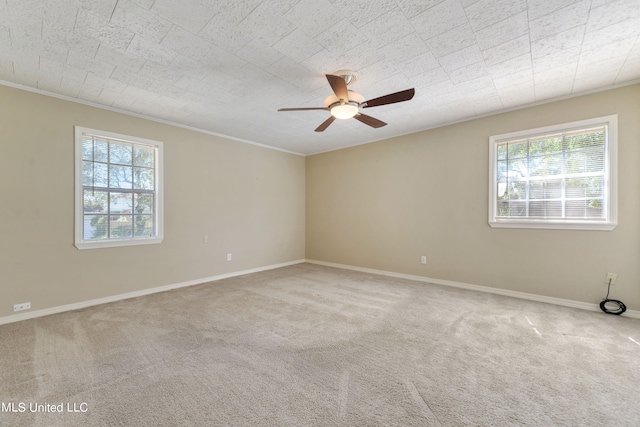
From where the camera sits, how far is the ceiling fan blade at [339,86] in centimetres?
223

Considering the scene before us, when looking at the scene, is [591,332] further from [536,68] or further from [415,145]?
[415,145]

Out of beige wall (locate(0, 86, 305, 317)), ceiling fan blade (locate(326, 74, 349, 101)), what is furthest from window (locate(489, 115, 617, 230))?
beige wall (locate(0, 86, 305, 317))

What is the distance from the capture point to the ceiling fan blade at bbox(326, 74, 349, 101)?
2234 mm

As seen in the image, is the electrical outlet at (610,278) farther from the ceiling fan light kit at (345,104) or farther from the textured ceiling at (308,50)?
the ceiling fan light kit at (345,104)

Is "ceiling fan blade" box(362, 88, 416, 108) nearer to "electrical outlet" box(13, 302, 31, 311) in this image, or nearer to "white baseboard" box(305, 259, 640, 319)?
"white baseboard" box(305, 259, 640, 319)

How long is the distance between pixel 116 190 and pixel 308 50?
3.26 metres

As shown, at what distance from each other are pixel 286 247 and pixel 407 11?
4.90 meters

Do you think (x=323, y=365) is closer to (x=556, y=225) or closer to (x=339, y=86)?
(x=339, y=86)

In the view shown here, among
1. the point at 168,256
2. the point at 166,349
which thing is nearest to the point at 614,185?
the point at 166,349

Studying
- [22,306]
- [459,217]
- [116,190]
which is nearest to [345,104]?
[459,217]

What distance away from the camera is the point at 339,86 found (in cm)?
236

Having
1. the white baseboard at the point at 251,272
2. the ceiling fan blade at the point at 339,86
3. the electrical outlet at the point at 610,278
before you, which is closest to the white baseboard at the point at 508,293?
the white baseboard at the point at 251,272

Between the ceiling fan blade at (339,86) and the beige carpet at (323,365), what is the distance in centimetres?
230

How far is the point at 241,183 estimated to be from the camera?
5.14 metres
